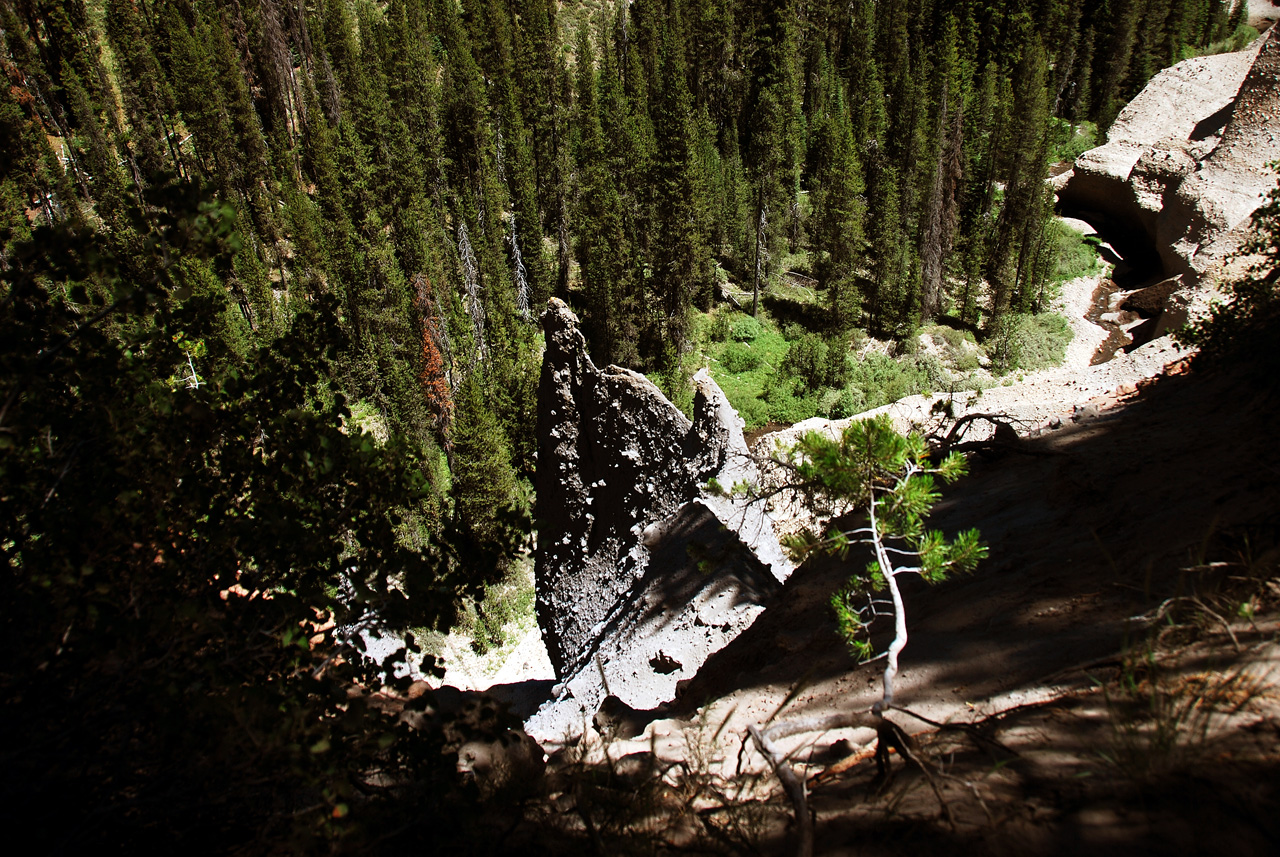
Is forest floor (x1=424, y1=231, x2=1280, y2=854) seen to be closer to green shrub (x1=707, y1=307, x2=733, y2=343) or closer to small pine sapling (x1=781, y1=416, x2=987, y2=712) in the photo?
small pine sapling (x1=781, y1=416, x2=987, y2=712)

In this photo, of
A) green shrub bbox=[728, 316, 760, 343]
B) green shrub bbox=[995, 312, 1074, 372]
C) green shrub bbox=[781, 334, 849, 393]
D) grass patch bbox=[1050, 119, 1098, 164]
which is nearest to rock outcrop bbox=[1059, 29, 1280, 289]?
green shrub bbox=[995, 312, 1074, 372]

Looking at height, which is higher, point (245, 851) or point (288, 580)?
point (288, 580)

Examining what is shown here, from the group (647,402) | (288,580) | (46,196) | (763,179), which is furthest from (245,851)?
(46,196)

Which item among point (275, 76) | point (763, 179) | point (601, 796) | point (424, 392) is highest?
point (601, 796)

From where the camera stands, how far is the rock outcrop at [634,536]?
901cm

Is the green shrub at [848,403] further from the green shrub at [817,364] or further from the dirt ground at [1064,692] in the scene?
the dirt ground at [1064,692]

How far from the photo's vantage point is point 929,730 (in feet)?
12.5

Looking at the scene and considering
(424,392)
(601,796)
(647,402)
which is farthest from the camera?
(424,392)

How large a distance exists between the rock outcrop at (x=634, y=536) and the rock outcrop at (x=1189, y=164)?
1330 cm

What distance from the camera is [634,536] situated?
38.9 feet

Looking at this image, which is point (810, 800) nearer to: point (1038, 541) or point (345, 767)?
point (345, 767)

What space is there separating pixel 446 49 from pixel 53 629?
57.2 m

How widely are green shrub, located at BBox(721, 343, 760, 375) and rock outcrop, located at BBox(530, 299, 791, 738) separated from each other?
25061 mm

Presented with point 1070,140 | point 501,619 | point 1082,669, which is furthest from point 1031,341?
point 1082,669
